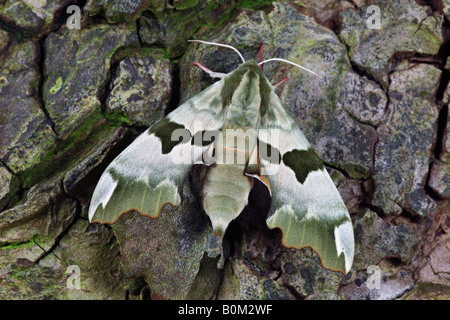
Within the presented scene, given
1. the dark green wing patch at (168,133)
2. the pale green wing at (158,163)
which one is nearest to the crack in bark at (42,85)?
the pale green wing at (158,163)

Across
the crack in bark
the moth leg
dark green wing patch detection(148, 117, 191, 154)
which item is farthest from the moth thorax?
the crack in bark

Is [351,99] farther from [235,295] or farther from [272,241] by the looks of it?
[235,295]

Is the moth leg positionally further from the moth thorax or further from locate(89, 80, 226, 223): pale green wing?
the moth thorax

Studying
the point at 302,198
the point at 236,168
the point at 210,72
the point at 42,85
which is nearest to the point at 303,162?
the point at 302,198

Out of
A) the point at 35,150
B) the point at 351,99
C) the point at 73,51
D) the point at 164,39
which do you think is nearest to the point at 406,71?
the point at 351,99

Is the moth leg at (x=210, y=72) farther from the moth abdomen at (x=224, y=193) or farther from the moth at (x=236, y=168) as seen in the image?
the moth abdomen at (x=224, y=193)

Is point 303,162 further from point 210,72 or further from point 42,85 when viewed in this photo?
point 42,85

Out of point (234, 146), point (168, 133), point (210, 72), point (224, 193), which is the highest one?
point (210, 72)
